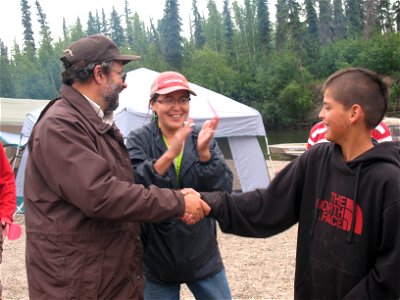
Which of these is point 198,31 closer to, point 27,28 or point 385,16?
point 27,28

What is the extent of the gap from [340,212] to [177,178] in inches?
39.7

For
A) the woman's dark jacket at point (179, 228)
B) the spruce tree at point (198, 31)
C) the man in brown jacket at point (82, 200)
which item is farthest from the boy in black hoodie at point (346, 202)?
the spruce tree at point (198, 31)

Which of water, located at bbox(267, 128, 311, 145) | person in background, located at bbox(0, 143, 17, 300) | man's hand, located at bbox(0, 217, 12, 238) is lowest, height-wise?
water, located at bbox(267, 128, 311, 145)

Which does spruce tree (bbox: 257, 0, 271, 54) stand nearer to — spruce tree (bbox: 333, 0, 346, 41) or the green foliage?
spruce tree (bbox: 333, 0, 346, 41)

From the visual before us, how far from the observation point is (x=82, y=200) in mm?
1959

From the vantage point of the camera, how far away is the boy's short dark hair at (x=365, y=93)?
6.75ft

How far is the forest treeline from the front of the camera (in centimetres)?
4803

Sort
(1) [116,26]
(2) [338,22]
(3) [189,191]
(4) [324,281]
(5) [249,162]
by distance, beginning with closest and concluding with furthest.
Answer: (4) [324,281] → (3) [189,191] → (5) [249,162] → (2) [338,22] → (1) [116,26]

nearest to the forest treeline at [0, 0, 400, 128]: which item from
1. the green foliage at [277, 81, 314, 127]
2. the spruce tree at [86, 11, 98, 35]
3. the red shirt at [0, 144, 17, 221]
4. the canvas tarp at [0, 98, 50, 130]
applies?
the green foliage at [277, 81, 314, 127]

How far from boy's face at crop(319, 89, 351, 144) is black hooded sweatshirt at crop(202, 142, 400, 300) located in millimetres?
87

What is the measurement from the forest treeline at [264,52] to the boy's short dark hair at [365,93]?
41199mm

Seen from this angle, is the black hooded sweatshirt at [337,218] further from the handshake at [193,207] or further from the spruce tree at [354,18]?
the spruce tree at [354,18]

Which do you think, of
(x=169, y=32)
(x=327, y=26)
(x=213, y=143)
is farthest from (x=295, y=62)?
(x=213, y=143)

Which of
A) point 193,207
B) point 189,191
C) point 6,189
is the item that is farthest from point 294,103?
point 193,207
